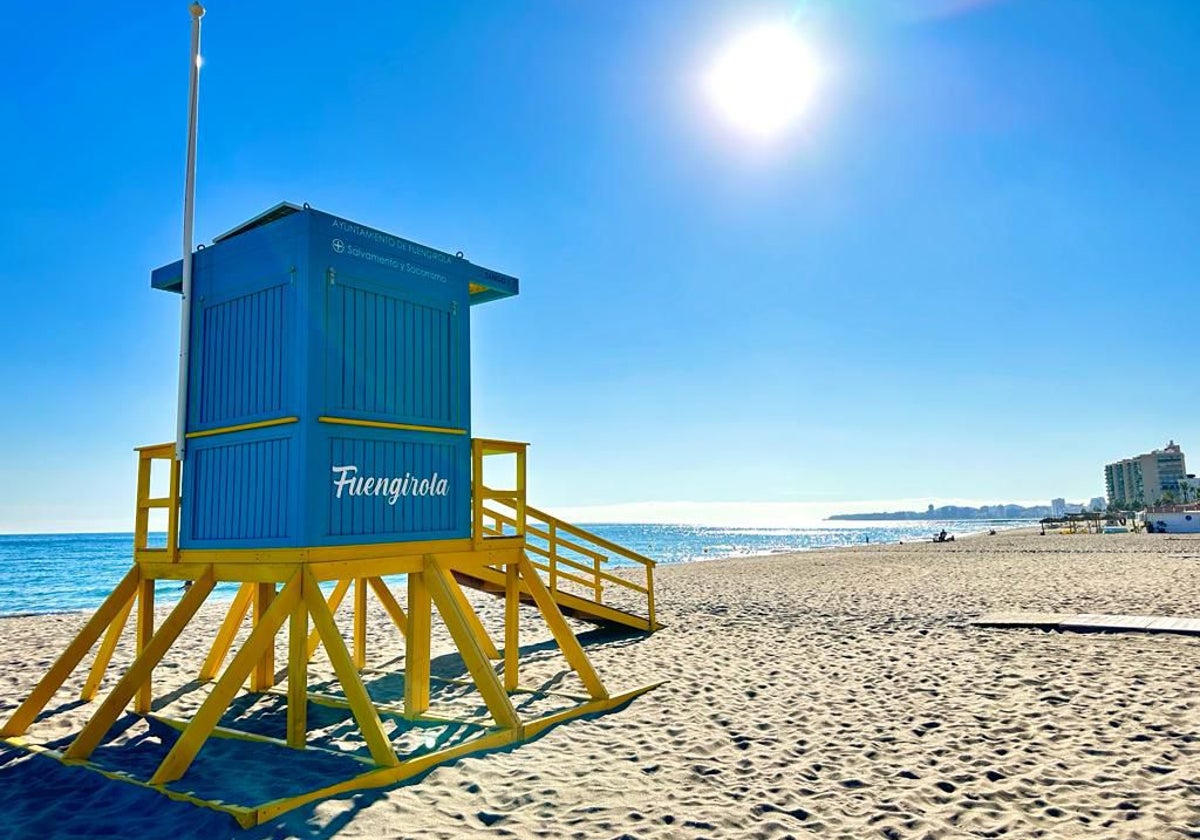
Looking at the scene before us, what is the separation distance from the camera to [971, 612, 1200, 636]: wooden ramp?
384 inches

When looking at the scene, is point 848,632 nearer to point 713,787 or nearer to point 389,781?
point 713,787

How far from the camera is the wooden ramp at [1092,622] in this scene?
975 cm

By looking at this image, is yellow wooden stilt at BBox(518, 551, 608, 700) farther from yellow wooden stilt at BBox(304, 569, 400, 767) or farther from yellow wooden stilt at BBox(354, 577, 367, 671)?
yellow wooden stilt at BBox(354, 577, 367, 671)

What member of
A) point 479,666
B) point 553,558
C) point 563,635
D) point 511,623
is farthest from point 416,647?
point 553,558

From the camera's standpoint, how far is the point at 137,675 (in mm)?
5711

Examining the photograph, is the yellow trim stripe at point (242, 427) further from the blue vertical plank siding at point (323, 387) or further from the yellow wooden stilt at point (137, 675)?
the yellow wooden stilt at point (137, 675)

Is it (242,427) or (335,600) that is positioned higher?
(242,427)

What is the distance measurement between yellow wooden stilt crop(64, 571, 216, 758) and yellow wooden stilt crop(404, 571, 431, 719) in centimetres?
162

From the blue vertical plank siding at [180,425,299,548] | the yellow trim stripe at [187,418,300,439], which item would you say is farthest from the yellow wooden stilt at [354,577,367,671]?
the yellow trim stripe at [187,418,300,439]

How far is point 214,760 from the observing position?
5590 mm

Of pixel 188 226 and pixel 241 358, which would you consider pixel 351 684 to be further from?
pixel 188 226

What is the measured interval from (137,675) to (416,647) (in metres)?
2.11

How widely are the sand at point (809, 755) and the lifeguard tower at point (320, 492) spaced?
52cm

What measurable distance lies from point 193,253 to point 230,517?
244 cm
